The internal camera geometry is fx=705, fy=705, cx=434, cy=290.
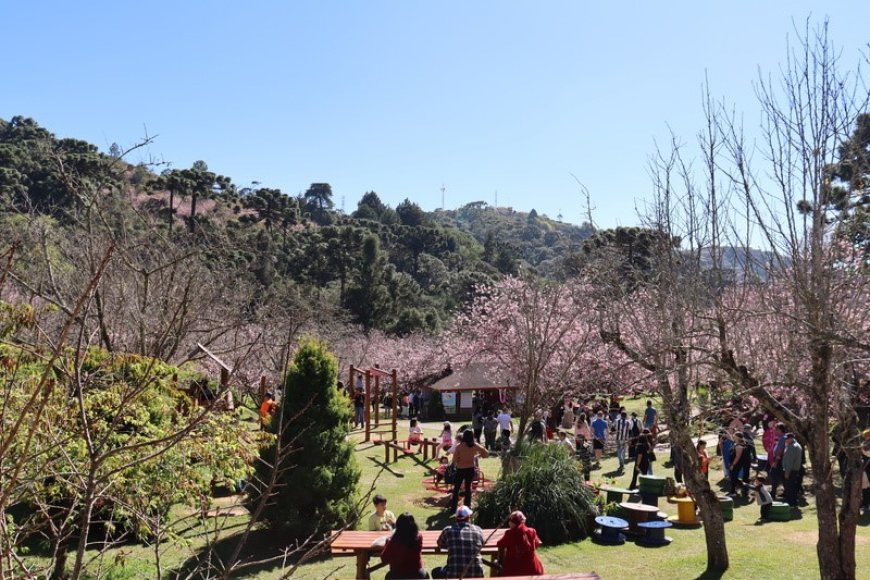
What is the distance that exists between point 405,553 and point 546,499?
426 centimetres

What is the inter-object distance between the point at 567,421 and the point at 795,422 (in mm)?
14555

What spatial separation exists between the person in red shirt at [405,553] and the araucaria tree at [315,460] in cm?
299

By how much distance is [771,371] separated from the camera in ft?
23.9

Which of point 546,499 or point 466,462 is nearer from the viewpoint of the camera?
point 546,499

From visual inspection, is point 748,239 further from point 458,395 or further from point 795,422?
point 458,395

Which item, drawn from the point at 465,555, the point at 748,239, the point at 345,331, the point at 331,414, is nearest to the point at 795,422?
the point at 748,239

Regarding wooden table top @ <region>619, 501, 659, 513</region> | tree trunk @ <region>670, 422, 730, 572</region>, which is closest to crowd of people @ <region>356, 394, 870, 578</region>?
tree trunk @ <region>670, 422, 730, 572</region>

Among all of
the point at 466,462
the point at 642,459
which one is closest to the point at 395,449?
the point at 642,459

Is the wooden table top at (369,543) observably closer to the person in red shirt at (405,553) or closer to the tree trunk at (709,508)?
the person in red shirt at (405,553)

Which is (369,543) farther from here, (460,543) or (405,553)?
(460,543)

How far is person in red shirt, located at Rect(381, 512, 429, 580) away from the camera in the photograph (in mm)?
6992

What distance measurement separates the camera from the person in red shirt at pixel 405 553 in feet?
22.9

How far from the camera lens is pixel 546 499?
10.7 m

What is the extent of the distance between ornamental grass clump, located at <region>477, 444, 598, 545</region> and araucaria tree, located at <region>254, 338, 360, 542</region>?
2206 millimetres
